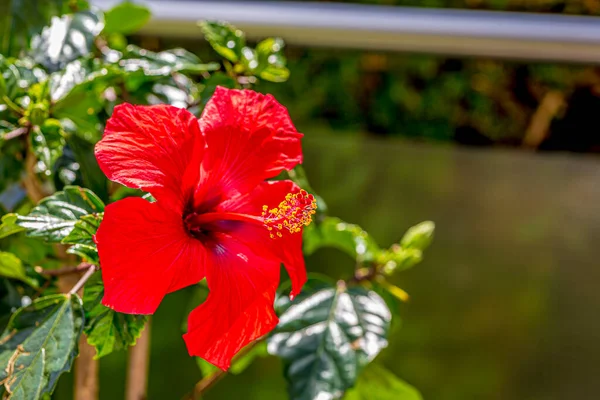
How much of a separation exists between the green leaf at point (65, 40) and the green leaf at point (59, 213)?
25 centimetres

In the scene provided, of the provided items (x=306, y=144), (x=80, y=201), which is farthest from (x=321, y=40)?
(x=80, y=201)

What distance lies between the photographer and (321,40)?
4.04ft

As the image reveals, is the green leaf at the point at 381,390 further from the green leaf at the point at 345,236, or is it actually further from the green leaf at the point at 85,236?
the green leaf at the point at 85,236

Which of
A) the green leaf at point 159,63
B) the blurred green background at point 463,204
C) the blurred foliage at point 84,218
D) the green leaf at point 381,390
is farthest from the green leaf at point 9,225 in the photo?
the blurred green background at point 463,204

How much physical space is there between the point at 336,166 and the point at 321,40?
0.34 meters

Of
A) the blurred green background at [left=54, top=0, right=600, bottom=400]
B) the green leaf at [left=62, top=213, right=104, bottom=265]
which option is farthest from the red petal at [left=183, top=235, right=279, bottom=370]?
the blurred green background at [left=54, top=0, right=600, bottom=400]

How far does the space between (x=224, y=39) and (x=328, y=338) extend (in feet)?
1.43

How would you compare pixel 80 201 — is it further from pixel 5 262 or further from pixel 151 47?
pixel 151 47

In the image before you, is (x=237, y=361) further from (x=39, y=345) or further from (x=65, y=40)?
(x=65, y=40)

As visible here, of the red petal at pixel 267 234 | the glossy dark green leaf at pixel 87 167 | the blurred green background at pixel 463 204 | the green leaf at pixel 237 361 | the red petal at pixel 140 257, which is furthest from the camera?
the blurred green background at pixel 463 204

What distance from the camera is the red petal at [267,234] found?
69cm

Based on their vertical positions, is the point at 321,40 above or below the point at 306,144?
above

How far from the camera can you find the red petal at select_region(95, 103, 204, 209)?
62cm

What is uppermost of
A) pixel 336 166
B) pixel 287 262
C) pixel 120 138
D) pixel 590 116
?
pixel 120 138
